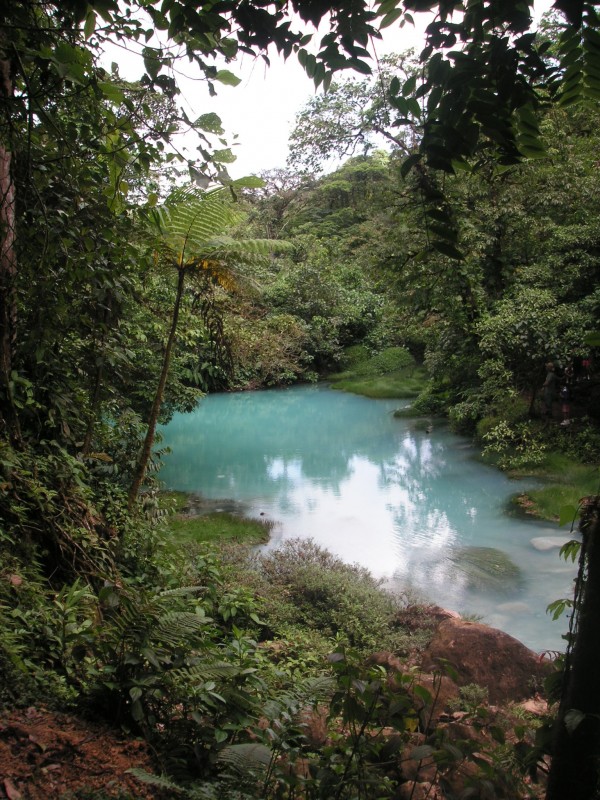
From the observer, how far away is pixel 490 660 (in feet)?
12.3

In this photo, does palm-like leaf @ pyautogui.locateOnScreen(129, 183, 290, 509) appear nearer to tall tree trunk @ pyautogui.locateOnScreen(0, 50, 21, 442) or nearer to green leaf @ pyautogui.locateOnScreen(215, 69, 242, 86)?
tall tree trunk @ pyautogui.locateOnScreen(0, 50, 21, 442)

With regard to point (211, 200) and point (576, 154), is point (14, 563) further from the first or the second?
point (576, 154)

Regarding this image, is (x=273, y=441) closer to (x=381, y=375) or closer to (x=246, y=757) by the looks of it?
(x=381, y=375)

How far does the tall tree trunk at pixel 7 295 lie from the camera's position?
2.99 m

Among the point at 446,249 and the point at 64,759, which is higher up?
the point at 446,249

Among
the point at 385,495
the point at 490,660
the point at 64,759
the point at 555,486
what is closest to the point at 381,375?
the point at 385,495

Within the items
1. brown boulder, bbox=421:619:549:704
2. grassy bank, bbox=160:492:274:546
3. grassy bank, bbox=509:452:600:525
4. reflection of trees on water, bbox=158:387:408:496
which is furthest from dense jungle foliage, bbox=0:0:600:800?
reflection of trees on water, bbox=158:387:408:496

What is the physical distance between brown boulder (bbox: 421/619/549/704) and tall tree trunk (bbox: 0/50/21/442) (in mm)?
2707

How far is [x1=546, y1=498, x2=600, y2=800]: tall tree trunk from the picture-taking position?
1.07 metres

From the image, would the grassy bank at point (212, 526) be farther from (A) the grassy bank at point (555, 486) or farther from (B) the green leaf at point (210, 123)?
(B) the green leaf at point (210, 123)

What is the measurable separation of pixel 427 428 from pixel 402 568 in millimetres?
6884

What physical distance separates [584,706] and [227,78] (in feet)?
6.06

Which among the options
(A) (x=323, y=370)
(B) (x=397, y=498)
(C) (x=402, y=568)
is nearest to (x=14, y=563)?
(C) (x=402, y=568)

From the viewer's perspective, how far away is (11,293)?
320 cm
